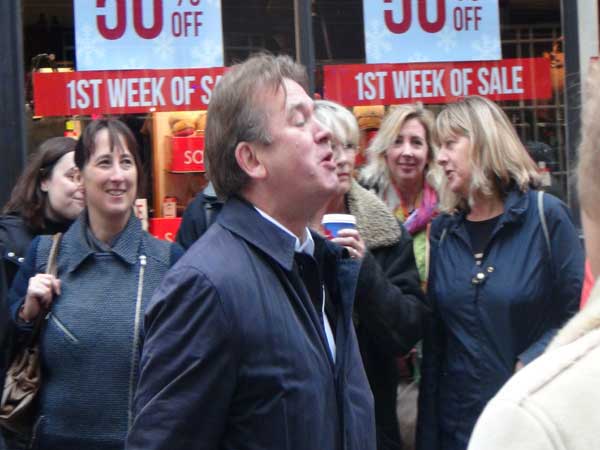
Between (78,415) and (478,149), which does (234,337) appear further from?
(478,149)

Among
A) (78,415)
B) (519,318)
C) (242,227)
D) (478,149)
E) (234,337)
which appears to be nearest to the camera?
(234,337)

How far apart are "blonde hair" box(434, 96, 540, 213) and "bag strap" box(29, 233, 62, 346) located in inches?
63.6

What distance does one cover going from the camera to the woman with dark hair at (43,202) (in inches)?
177

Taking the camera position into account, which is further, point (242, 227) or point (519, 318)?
point (519, 318)

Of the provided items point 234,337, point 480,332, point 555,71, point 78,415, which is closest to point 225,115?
point 234,337

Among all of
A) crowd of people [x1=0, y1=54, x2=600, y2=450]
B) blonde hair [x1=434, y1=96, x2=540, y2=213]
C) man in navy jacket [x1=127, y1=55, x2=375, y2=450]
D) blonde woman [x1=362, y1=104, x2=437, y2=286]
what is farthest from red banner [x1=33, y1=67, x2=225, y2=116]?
man in navy jacket [x1=127, y1=55, x2=375, y2=450]

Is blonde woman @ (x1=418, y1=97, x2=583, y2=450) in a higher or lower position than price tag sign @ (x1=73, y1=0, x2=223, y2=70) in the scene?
lower

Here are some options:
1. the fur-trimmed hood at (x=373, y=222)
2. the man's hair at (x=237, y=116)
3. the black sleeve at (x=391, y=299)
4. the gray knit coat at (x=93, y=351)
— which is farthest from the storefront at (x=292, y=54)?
the man's hair at (x=237, y=116)

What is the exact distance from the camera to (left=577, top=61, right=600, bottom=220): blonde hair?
1568 millimetres

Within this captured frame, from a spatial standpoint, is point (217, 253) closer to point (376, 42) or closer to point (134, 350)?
point (134, 350)

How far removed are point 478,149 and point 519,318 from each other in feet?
2.39

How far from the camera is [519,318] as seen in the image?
4047 mm

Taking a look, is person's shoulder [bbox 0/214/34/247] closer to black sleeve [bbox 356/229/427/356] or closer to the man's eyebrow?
black sleeve [bbox 356/229/427/356]

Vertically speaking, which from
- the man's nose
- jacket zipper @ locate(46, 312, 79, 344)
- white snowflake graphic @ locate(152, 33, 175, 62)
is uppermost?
white snowflake graphic @ locate(152, 33, 175, 62)
